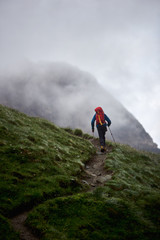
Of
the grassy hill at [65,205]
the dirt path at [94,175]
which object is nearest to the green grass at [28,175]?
the grassy hill at [65,205]

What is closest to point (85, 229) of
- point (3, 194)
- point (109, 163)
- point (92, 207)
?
point (92, 207)

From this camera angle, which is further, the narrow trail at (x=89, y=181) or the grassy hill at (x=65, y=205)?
the narrow trail at (x=89, y=181)

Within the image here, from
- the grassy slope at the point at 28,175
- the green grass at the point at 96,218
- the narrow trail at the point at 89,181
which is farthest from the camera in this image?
the grassy slope at the point at 28,175

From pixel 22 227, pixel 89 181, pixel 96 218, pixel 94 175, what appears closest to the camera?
pixel 22 227

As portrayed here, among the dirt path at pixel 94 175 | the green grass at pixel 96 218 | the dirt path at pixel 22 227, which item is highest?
the dirt path at pixel 94 175

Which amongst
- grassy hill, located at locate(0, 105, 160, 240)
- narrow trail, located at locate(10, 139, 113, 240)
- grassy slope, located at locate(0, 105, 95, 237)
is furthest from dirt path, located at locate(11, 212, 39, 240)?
grassy slope, located at locate(0, 105, 95, 237)

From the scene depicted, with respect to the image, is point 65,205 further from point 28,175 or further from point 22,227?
point 28,175

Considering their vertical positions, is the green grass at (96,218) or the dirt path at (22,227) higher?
the green grass at (96,218)

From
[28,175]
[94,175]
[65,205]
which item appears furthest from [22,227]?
[94,175]

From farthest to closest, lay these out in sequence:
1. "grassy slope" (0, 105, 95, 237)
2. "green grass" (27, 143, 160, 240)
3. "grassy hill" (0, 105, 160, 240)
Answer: "grassy slope" (0, 105, 95, 237), "grassy hill" (0, 105, 160, 240), "green grass" (27, 143, 160, 240)

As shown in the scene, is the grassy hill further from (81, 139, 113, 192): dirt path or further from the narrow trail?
(81, 139, 113, 192): dirt path

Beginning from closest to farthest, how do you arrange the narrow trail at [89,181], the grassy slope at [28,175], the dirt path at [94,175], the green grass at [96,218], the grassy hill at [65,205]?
the green grass at [96,218] → the grassy hill at [65,205] → the narrow trail at [89,181] → the grassy slope at [28,175] → the dirt path at [94,175]

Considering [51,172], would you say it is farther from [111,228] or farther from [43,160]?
[111,228]

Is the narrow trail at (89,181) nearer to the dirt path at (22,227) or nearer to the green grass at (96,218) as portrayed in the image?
the dirt path at (22,227)
